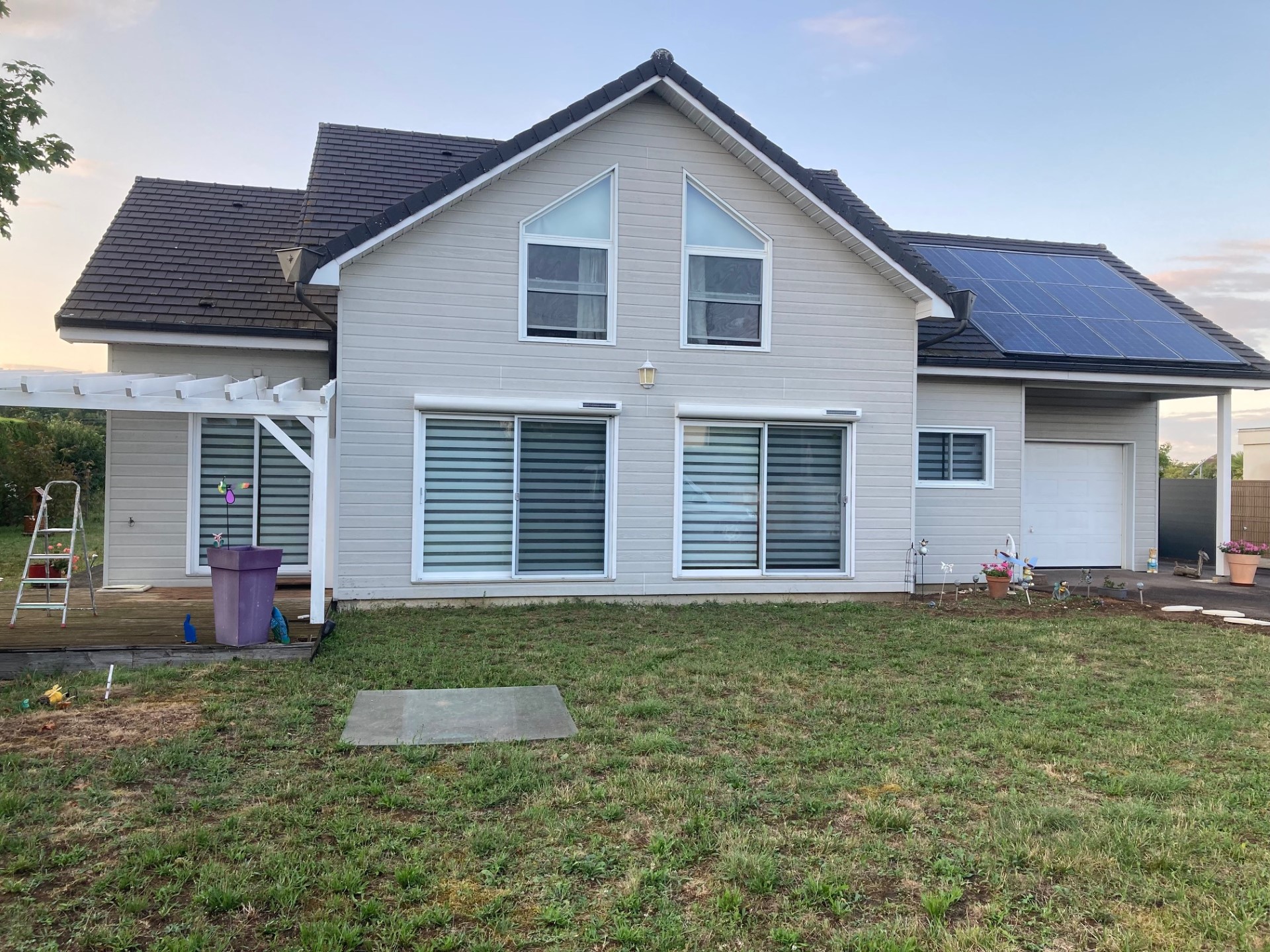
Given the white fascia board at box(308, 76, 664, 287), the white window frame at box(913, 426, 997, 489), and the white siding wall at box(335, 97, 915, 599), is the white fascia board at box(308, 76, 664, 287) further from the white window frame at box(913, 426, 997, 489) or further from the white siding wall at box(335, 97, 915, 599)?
the white window frame at box(913, 426, 997, 489)

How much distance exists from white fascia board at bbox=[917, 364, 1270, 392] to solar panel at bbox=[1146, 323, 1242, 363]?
34 centimetres

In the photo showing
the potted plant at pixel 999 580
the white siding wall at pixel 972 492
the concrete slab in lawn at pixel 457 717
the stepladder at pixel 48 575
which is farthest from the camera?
the white siding wall at pixel 972 492

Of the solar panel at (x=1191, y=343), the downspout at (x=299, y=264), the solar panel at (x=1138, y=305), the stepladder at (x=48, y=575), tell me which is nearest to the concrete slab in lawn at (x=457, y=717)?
the stepladder at (x=48, y=575)

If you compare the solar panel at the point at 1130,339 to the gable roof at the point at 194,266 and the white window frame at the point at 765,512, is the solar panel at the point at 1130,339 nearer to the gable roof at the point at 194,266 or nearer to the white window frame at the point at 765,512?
the white window frame at the point at 765,512

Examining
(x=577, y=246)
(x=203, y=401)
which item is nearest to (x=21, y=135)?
(x=203, y=401)

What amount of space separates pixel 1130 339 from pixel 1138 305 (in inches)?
64.3

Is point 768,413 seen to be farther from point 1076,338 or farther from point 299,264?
point 1076,338

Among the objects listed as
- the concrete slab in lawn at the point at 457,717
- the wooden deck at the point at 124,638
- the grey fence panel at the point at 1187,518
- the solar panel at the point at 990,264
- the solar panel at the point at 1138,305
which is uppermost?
the solar panel at the point at 990,264

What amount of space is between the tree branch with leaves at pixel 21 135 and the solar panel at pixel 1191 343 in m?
17.0

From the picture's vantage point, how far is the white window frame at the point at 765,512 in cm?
1055

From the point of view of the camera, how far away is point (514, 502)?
1011cm

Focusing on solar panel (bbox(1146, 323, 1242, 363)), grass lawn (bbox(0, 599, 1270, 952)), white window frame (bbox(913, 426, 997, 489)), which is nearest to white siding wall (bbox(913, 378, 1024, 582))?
white window frame (bbox(913, 426, 997, 489))

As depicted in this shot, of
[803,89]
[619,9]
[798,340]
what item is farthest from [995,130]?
[798,340]

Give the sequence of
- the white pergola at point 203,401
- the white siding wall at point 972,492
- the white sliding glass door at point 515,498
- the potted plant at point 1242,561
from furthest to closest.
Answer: the potted plant at point 1242,561
the white siding wall at point 972,492
the white sliding glass door at point 515,498
the white pergola at point 203,401
